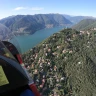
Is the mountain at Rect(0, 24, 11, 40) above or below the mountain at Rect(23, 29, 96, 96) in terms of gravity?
above

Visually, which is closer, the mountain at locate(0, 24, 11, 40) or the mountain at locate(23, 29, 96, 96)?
the mountain at locate(0, 24, 11, 40)

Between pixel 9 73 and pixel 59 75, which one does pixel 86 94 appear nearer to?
pixel 59 75

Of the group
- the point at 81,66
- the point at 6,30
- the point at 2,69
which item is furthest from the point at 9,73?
the point at 81,66

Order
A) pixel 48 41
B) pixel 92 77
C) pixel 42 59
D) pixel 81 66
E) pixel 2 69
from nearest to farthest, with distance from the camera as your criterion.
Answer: pixel 2 69 → pixel 92 77 → pixel 81 66 → pixel 42 59 → pixel 48 41

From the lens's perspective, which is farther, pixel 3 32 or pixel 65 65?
pixel 65 65

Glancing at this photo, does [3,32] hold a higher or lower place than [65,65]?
higher

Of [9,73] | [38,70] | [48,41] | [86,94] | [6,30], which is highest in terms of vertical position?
[6,30]

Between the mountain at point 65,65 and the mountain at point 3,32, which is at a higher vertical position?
the mountain at point 3,32

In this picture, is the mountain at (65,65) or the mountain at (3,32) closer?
the mountain at (3,32)
